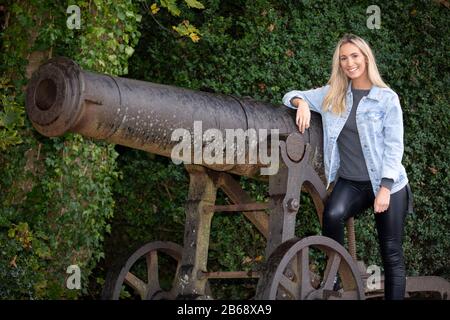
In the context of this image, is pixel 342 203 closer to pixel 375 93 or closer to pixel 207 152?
pixel 375 93

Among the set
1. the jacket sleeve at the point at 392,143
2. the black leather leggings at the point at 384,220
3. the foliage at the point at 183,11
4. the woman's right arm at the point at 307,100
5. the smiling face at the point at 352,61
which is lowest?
the black leather leggings at the point at 384,220

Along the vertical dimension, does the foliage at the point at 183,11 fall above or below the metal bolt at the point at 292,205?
above

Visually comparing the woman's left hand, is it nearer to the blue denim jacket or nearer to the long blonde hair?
the blue denim jacket

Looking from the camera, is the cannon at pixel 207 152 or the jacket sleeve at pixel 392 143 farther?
the jacket sleeve at pixel 392 143

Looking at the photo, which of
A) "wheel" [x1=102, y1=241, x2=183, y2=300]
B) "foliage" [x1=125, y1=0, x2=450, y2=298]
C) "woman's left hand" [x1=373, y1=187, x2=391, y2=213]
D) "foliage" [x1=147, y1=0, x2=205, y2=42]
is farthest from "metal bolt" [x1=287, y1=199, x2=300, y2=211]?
"foliage" [x1=147, y1=0, x2=205, y2=42]

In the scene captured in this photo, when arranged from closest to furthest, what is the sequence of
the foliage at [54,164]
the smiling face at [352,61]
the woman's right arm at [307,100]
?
the smiling face at [352,61], the woman's right arm at [307,100], the foliage at [54,164]

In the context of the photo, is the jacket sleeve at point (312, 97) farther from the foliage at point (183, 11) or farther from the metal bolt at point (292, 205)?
the foliage at point (183, 11)

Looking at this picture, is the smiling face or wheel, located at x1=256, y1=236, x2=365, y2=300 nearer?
wheel, located at x1=256, y1=236, x2=365, y2=300

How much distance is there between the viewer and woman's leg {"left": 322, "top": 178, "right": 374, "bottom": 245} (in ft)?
16.1

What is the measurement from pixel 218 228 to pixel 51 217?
1.43m

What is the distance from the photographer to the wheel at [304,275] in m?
4.41

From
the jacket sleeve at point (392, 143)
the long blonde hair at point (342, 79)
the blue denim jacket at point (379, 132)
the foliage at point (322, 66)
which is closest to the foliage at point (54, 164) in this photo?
the foliage at point (322, 66)

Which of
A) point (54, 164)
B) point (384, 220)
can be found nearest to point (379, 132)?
point (384, 220)
